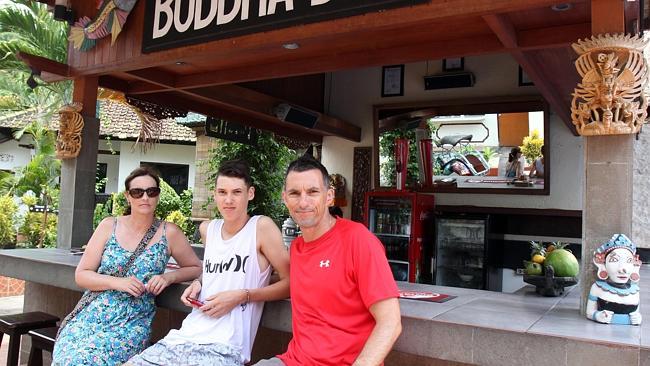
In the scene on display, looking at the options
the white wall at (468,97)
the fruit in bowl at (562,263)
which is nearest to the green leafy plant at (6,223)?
the white wall at (468,97)

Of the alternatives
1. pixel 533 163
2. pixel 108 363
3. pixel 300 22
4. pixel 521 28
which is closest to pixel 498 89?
pixel 533 163

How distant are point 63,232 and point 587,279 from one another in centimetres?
416

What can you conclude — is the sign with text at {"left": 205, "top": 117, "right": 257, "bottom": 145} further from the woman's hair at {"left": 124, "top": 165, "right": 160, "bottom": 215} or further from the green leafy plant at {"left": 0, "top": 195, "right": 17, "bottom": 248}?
the green leafy plant at {"left": 0, "top": 195, "right": 17, "bottom": 248}

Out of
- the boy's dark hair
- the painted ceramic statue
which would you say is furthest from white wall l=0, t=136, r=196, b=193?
the painted ceramic statue

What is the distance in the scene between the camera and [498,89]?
606 cm

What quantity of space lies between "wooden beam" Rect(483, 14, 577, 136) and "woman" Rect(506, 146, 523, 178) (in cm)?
59

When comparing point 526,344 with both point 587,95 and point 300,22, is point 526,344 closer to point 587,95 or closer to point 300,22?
point 587,95

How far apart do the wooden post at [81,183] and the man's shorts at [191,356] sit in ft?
8.83

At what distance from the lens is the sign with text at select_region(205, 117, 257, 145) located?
248 inches

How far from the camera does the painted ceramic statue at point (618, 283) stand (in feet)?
7.36

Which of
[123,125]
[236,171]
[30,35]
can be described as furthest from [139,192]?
[123,125]

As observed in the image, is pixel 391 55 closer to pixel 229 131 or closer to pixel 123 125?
pixel 229 131

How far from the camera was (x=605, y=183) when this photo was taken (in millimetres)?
2428

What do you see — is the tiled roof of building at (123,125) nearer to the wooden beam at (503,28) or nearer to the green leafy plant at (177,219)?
the green leafy plant at (177,219)
